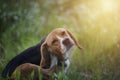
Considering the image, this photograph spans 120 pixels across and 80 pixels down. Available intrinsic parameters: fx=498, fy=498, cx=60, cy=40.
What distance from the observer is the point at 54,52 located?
386 centimetres

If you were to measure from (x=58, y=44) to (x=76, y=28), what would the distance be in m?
3.54

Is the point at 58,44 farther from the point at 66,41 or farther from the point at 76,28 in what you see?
the point at 76,28

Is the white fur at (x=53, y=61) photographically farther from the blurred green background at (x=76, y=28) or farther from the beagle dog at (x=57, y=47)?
the blurred green background at (x=76, y=28)

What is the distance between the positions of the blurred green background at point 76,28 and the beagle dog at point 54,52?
0.33 meters

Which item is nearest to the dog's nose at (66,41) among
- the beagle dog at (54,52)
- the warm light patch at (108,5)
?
the beagle dog at (54,52)

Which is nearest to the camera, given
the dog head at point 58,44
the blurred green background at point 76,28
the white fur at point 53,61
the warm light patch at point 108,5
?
the dog head at point 58,44

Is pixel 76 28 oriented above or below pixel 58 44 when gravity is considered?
below

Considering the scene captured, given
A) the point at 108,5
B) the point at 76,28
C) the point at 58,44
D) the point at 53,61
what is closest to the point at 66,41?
the point at 58,44

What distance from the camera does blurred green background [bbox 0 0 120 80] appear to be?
5188 mm

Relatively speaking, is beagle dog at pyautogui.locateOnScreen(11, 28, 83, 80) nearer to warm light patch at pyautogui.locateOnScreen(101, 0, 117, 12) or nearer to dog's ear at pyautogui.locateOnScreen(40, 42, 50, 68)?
dog's ear at pyautogui.locateOnScreen(40, 42, 50, 68)

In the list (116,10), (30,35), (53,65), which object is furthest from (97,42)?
(53,65)

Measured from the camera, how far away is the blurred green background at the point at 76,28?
519 centimetres

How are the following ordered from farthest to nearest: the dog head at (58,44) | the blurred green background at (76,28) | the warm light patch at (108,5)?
the warm light patch at (108,5), the blurred green background at (76,28), the dog head at (58,44)

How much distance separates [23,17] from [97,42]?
1887mm
